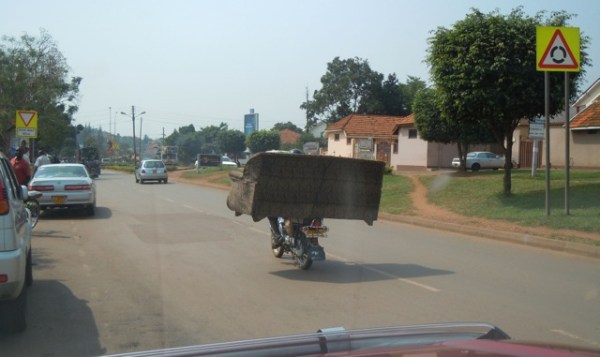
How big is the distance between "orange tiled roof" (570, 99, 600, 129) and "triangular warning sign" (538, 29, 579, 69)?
19467 mm

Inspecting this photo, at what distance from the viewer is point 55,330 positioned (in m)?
6.56

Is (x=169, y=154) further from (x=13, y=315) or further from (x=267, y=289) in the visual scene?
(x=13, y=315)

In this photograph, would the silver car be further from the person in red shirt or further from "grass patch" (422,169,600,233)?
the person in red shirt

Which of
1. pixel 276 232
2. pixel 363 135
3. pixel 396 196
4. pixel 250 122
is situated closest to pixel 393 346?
pixel 276 232

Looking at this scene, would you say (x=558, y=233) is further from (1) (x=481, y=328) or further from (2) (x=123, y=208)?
(2) (x=123, y=208)

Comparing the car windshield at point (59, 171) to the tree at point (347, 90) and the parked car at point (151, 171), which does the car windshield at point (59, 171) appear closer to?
the parked car at point (151, 171)

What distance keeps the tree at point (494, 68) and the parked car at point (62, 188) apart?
10.8 meters

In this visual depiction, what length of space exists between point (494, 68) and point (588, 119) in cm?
1768

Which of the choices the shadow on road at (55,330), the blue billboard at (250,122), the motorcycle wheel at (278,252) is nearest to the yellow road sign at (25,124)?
the motorcycle wheel at (278,252)

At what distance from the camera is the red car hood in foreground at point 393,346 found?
260cm

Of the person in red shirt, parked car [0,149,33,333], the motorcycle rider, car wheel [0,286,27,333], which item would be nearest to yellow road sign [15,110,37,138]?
the person in red shirt

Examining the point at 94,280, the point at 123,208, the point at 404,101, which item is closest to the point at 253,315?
the point at 94,280

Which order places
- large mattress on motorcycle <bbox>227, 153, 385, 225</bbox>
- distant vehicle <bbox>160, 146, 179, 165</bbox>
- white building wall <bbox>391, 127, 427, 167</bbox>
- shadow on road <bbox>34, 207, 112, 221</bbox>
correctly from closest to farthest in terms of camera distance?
1. large mattress on motorcycle <bbox>227, 153, 385, 225</bbox>
2. shadow on road <bbox>34, 207, 112, 221</bbox>
3. white building wall <bbox>391, 127, 427, 167</bbox>
4. distant vehicle <bbox>160, 146, 179, 165</bbox>

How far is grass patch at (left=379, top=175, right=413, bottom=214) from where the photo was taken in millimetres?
20281
